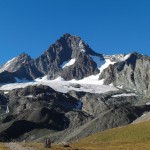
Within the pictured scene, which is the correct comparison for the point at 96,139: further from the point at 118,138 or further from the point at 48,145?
the point at 48,145

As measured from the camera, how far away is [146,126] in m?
145

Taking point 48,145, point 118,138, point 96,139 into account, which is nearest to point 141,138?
point 118,138

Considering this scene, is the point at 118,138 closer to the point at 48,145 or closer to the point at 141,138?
the point at 141,138

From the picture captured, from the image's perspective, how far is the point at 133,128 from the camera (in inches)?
5832

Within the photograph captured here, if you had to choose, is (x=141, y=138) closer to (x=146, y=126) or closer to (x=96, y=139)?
(x=146, y=126)

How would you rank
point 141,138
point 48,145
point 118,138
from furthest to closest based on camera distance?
point 118,138 < point 141,138 < point 48,145

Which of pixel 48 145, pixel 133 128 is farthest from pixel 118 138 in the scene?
pixel 48 145

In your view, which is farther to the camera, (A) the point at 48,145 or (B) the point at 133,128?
(B) the point at 133,128

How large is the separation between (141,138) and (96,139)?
24.2 metres

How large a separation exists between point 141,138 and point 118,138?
1365 centimetres

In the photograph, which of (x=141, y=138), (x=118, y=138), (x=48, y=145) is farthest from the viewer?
(x=118, y=138)

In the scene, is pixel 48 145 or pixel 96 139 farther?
pixel 96 139

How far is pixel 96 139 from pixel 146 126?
18988 millimetres

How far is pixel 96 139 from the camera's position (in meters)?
152
